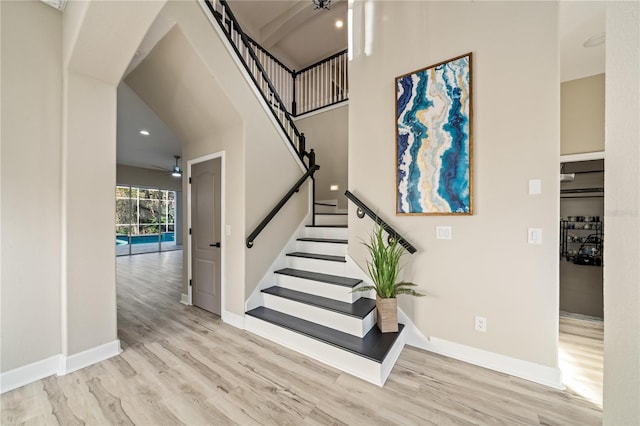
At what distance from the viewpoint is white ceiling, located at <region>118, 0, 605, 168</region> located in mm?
2869

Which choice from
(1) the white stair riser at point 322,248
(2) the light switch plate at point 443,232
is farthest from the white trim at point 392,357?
(1) the white stair riser at point 322,248

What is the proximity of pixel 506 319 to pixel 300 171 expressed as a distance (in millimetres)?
2891

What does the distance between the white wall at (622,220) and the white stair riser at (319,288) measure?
2171 mm

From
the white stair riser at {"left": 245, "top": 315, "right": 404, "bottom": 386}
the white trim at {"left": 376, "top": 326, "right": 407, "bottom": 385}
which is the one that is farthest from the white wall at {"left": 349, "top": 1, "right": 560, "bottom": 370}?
the white stair riser at {"left": 245, "top": 315, "right": 404, "bottom": 386}

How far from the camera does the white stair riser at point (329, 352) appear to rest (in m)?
1.97

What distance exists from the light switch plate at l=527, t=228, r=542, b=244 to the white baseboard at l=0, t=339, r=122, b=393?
372cm

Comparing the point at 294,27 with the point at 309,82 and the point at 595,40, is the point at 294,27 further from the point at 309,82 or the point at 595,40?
the point at 595,40

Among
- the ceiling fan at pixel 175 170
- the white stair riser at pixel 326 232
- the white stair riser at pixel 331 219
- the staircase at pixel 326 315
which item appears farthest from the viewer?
the ceiling fan at pixel 175 170

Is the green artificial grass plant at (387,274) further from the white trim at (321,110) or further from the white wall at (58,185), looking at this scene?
the white trim at (321,110)

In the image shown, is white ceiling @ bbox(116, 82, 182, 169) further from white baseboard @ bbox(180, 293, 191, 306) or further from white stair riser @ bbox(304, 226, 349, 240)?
white stair riser @ bbox(304, 226, 349, 240)

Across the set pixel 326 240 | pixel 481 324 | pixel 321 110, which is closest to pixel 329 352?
pixel 481 324

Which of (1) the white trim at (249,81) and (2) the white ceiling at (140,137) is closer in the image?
(1) the white trim at (249,81)

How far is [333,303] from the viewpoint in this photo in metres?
2.60

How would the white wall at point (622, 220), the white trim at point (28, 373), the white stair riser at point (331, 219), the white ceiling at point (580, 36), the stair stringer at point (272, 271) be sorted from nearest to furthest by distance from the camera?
the white wall at point (622, 220) → the white trim at point (28, 373) → the white ceiling at point (580, 36) → the stair stringer at point (272, 271) → the white stair riser at point (331, 219)
